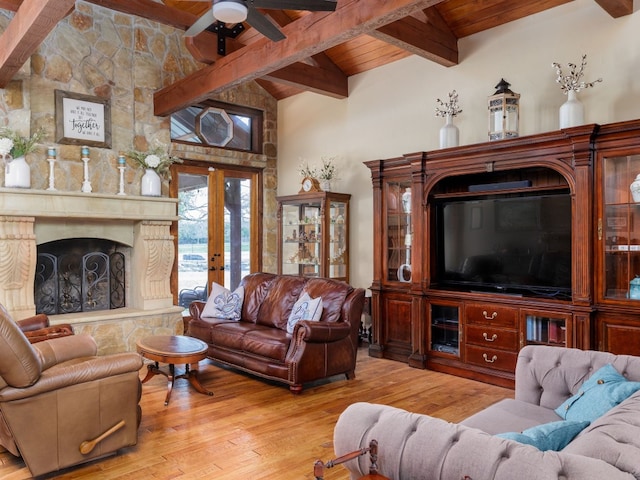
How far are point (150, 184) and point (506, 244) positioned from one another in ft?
13.3

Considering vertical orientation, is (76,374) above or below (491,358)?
above

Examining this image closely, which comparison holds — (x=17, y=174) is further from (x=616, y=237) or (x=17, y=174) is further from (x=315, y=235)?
(x=616, y=237)

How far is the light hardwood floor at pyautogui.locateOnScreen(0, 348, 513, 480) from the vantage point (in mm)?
2838

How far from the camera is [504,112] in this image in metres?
4.56

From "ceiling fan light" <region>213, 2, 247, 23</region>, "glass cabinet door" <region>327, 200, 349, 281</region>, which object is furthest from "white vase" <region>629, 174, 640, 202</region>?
"glass cabinet door" <region>327, 200, 349, 281</region>

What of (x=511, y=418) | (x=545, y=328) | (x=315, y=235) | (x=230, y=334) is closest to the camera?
(x=511, y=418)

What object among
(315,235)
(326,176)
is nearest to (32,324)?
(315,235)

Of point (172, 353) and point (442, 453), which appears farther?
point (172, 353)

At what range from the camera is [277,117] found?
758 cm

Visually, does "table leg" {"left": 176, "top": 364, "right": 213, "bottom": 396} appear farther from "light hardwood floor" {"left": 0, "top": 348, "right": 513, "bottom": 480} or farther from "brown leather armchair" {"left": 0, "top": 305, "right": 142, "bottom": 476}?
"brown leather armchair" {"left": 0, "top": 305, "right": 142, "bottom": 476}

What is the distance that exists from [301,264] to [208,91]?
247 centimetres

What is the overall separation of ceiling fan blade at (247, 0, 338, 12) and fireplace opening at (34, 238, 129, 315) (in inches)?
153

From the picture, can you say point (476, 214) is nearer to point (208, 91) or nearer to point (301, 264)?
point (301, 264)

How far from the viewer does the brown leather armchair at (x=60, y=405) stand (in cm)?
257
